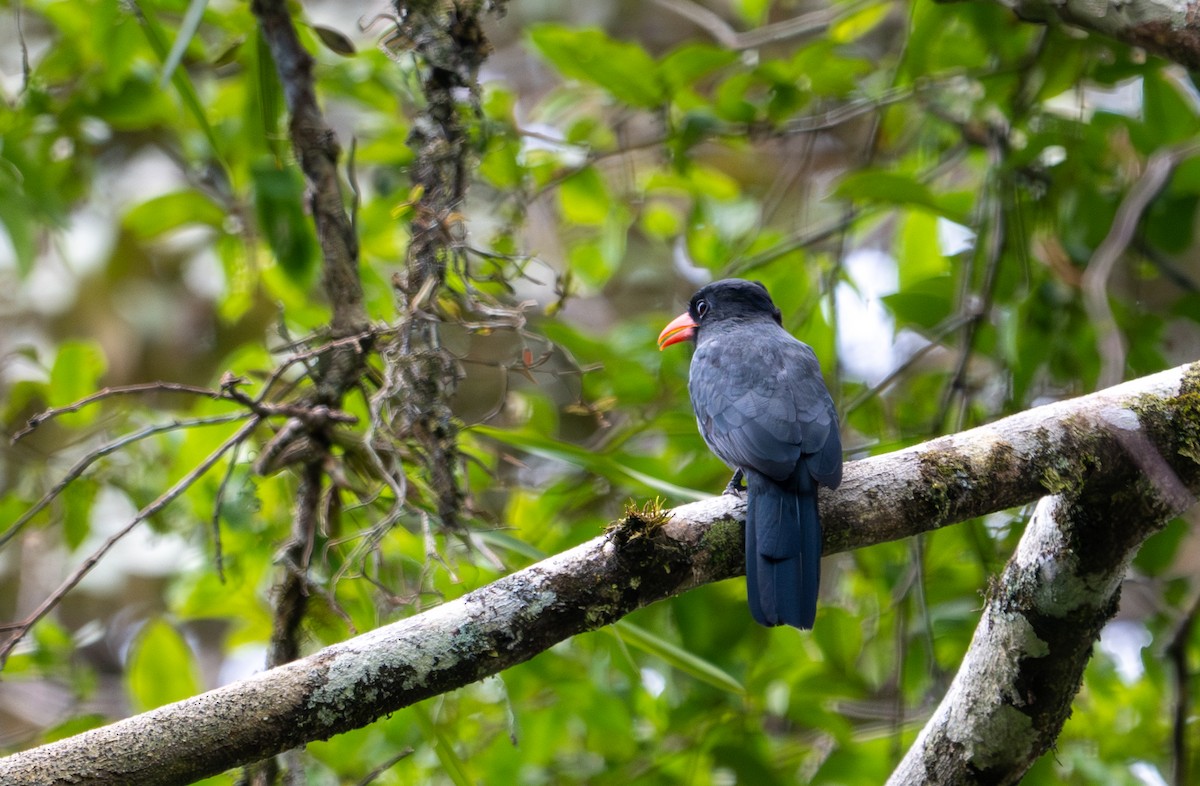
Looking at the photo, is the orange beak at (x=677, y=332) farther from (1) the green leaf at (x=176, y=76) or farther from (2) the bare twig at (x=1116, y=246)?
(1) the green leaf at (x=176, y=76)

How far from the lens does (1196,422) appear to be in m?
2.11

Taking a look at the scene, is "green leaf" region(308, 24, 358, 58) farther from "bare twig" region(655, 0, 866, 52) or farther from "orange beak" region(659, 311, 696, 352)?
"orange beak" region(659, 311, 696, 352)

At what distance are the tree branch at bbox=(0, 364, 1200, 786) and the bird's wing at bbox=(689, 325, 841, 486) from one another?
0.69 feet

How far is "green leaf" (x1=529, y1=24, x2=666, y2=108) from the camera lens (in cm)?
335

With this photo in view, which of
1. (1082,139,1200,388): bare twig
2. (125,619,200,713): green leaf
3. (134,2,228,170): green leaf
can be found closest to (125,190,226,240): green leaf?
(134,2,228,170): green leaf

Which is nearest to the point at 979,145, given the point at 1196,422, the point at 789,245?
the point at 789,245

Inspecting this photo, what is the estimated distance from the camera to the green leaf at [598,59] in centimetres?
335

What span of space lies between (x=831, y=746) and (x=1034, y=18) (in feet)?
8.14

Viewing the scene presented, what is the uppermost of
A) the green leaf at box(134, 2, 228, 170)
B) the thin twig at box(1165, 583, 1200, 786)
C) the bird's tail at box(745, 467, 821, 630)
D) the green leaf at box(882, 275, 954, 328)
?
the green leaf at box(134, 2, 228, 170)

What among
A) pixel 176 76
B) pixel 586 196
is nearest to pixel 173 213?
pixel 176 76

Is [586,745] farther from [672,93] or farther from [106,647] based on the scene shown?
[106,647]

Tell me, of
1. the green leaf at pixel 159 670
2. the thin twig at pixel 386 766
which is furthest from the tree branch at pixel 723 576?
the green leaf at pixel 159 670

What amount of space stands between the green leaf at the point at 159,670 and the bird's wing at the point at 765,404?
5.30 feet

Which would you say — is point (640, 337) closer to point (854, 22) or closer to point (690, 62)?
point (690, 62)
